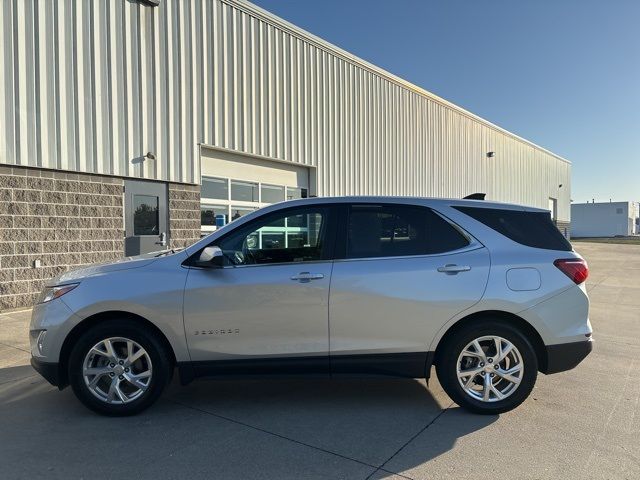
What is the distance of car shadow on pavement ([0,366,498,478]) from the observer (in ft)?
10.4

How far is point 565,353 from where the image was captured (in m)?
3.92

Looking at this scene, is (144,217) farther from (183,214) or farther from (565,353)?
(565,353)

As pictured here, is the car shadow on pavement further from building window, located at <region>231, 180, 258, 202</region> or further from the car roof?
building window, located at <region>231, 180, 258, 202</region>

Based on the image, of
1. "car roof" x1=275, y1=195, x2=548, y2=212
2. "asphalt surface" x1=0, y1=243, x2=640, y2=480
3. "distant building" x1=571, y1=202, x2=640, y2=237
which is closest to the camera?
"asphalt surface" x1=0, y1=243, x2=640, y2=480

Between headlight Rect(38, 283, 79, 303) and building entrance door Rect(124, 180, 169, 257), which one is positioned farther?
building entrance door Rect(124, 180, 169, 257)

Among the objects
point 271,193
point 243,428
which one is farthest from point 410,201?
point 271,193

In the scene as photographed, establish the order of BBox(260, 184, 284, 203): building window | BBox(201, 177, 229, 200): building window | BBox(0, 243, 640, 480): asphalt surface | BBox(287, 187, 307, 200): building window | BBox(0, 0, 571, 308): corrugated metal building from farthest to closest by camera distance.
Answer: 1. BBox(287, 187, 307, 200): building window
2. BBox(260, 184, 284, 203): building window
3. BBox(201, 177, 229, 200): building window
4. BBox(0, 0, 571, 308): corrugated metal building
5. BBox(0, 243, 640, 480): asphalt surface

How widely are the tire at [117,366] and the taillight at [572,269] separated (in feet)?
11.0

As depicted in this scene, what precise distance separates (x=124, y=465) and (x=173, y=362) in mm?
952

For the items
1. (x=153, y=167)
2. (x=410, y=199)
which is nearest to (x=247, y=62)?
(x=153, y=167)

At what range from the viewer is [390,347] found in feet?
12.8

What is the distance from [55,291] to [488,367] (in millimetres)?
3626

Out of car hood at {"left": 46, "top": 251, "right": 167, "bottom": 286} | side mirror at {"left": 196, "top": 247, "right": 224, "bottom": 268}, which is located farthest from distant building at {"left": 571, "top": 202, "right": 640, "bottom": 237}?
car hood at {"left": 46, "top": 251, "right": 167, "bottom": 286}

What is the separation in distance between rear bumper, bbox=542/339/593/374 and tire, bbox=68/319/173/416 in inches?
124
